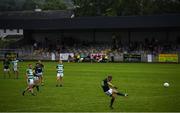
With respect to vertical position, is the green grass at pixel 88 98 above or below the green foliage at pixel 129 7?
below

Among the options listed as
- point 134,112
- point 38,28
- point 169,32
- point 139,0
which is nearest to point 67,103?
point 134,112

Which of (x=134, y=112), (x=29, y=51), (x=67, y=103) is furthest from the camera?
(x=29, y=51)

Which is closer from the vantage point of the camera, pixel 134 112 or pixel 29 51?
pixel 134 112

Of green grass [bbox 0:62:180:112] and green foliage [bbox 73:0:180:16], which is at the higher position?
green foliage [bbox 73:0:180:16]

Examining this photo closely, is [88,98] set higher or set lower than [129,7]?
lower

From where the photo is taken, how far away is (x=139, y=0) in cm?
11144

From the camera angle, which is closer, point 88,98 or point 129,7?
point 88,98

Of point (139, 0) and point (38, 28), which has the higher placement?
point (139, 0)

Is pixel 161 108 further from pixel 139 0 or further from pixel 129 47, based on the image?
pixel 139 0

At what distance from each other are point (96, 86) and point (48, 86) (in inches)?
138

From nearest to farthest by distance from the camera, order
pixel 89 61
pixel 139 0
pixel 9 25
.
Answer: pixel 89 61, pixel 9 25, pixel 139 0

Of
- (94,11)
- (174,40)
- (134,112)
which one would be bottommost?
(134,112)

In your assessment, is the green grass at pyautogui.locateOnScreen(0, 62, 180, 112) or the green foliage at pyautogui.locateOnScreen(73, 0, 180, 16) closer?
the green grass at pyautogui.locateOnScreen(0, 62, 180, 112)

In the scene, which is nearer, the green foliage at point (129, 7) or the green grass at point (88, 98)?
the green grass at point (88, 98)
